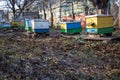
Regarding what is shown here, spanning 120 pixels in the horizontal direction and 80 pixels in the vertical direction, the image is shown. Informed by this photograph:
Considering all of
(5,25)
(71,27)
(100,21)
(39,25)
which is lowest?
(5,25)

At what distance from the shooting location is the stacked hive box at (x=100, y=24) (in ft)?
43.1

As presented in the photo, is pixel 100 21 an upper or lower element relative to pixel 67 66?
upper

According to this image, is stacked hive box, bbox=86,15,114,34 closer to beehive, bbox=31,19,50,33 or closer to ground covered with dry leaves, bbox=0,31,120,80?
ground covered with dry leaves, bbox=0,31,120,80

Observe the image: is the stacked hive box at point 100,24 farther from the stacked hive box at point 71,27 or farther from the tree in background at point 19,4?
the tree in background at point 19,4

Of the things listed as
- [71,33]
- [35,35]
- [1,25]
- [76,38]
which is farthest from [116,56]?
[1,25]

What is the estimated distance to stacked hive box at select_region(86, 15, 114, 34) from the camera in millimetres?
13145

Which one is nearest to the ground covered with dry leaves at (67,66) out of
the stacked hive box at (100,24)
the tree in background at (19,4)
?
the stacked hive box at (100,24)

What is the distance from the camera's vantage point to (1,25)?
33.3 metres

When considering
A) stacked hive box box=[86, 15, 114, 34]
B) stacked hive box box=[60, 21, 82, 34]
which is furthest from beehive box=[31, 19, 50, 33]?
stacked hive box box=[86, 15, 114, 34]

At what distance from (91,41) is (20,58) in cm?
542

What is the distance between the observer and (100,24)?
1318 centimetres

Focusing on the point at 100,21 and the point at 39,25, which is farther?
the point at 39,25

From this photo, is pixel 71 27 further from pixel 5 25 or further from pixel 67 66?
pixel 5 25

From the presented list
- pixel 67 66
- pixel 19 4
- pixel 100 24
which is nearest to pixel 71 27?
pixel 100 24
